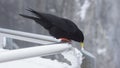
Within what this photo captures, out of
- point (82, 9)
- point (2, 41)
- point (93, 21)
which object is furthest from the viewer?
point (93, 21)

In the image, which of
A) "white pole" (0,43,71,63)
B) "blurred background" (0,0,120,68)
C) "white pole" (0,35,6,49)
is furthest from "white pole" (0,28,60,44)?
"blurred background" (0,0,120,68)

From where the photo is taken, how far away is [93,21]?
4922mm

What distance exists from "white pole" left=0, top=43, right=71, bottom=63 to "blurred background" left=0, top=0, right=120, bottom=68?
3596 mm

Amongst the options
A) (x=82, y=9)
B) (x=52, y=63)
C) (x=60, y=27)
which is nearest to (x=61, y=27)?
(x=60, y=27)

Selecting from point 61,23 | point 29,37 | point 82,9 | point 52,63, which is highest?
point 82,9

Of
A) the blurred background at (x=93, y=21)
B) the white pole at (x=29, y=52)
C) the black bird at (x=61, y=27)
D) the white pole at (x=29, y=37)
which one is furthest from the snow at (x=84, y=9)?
the white pole at (x=29, y=52)

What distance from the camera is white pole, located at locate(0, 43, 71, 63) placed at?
2.60 feet

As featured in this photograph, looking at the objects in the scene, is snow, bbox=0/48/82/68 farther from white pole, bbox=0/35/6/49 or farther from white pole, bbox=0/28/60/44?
white pole, bbox=0/35/6/49

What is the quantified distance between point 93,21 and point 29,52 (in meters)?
4.11

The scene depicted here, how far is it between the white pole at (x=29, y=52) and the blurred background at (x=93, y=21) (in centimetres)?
360

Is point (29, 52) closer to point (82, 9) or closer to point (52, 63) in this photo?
point (52, 63)

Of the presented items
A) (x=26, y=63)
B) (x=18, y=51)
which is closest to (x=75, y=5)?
(x=26, y=63)

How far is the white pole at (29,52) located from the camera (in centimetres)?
79

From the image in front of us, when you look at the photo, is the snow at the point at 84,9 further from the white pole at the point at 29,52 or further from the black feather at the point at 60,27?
the white pole at the point at 29,52
